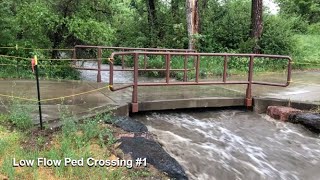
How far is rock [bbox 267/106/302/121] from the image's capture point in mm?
8438

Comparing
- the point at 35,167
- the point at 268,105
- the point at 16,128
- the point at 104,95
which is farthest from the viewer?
the point at 268,105

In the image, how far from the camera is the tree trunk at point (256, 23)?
1592cm

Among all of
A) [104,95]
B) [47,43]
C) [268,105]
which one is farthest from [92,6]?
[268,105]

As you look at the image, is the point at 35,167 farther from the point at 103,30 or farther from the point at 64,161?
the point at 103,30

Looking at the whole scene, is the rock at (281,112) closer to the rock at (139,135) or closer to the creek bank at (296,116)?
the creek bank at (296,116)

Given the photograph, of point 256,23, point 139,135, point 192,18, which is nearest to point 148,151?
point 139,135

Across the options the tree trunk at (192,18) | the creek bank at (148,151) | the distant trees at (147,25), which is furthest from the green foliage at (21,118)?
the tree trunk at (192,18)

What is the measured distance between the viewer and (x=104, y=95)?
8523 mm

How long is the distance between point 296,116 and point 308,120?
1.02 feet

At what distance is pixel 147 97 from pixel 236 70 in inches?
256

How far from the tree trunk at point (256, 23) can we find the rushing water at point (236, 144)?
7695mm

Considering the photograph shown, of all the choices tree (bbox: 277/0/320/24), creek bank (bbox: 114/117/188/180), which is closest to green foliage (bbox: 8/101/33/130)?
creek bank (bbox: 114/117/188/180)

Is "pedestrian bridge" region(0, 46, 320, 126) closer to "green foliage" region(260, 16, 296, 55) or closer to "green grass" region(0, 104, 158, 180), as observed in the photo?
"green grass" region(0, 104, 158, 180)

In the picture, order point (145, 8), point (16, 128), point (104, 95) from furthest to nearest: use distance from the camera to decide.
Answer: point (145, 8) < point (104, 95) < point (16, 128)
